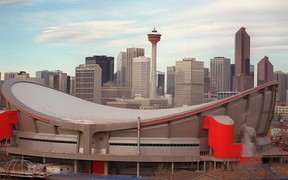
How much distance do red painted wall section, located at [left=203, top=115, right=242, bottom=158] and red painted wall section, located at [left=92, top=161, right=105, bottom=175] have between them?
11371 mm

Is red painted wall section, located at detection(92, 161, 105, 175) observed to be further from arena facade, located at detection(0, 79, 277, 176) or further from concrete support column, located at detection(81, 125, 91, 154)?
concrete support column, located at detection(81, 125, 91, 154)

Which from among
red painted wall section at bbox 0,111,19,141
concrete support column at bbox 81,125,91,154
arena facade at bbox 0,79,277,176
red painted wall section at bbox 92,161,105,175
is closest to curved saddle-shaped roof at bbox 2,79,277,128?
arena facade at bbox 0,79,277,176

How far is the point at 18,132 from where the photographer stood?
64.0m

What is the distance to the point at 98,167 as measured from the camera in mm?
57281

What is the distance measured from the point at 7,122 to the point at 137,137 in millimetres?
15988

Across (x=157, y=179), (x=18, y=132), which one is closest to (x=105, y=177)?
(x=157, y=179)

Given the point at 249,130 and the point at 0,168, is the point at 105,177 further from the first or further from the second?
the point at 249,130

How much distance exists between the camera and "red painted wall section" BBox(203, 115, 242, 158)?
5619 cm

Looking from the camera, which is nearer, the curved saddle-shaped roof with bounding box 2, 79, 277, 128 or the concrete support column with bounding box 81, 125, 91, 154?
the concrete support column with bounding box 81, 125, 91, 154

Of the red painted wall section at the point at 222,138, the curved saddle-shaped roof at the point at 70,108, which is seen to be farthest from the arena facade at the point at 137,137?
the curved saddle-shaped roof at the point at 70,108

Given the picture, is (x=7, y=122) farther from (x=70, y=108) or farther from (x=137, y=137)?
(x=137, y=137)

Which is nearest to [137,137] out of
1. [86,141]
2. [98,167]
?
[98,167]

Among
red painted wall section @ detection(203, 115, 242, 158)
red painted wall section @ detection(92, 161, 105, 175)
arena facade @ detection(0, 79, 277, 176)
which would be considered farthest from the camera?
red painted wall section @ detection(92, 161, 105, 175)

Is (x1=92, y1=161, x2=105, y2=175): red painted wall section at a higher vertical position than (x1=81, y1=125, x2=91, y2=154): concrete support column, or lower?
lower
